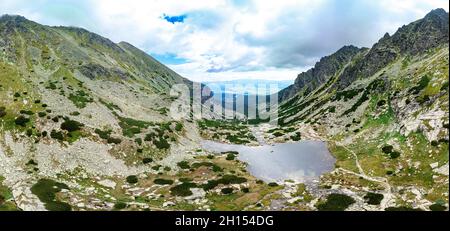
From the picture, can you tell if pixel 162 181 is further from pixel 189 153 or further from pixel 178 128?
pixel 178 128

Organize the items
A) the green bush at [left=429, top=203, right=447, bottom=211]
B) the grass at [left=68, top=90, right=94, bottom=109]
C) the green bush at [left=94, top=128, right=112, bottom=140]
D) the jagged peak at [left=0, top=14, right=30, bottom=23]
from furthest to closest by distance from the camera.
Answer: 1. the jagged peak at [left=0, top=14, right=30, bottom=23]
2. the grass at [left=68, top=90, right=94, bottom=109]
3. the green bush at [left=94, top=128, right=112, bottom=140]
4. the green bush at [left=429, top=203, right=447, bottom=211]

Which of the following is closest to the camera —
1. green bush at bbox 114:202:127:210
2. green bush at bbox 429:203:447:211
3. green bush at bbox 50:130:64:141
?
green bush at bbox 429:203:447:211

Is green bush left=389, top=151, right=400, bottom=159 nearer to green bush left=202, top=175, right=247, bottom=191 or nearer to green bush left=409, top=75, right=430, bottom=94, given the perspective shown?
green bush left=409, top=75, right=430, bottom=94

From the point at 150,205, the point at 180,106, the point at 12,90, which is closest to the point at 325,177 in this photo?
the point at 150,205

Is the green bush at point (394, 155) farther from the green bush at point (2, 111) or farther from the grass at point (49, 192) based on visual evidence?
the green bush at point (2, 111)

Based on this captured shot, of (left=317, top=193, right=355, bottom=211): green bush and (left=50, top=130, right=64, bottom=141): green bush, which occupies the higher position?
(left=50, top=130, right=64, bottom=141): green bush

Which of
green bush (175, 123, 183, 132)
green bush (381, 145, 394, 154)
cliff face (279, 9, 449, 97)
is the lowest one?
green bush (381, 145, 394, 154)

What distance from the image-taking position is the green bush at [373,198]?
47219mm

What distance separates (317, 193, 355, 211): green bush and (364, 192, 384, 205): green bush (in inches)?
75.9

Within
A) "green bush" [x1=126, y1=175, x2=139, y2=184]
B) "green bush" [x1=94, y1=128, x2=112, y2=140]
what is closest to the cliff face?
"green bush" [x1=94, y1=128, x2=112, y2=140]

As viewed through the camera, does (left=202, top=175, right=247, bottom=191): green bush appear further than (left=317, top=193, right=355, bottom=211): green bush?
Yes

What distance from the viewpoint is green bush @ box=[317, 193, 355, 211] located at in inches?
1857

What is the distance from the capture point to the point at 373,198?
48344 mm
